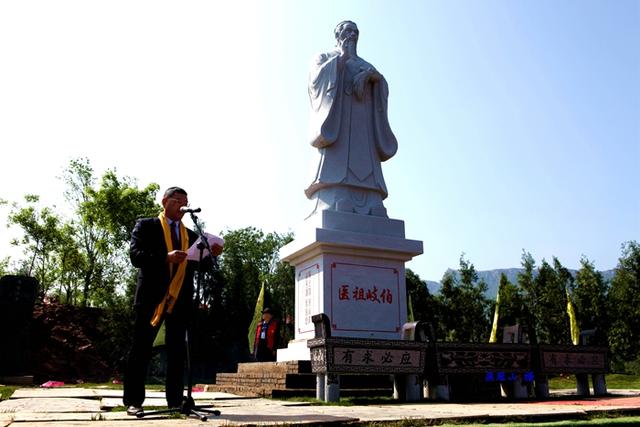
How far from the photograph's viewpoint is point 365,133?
10.9 metres

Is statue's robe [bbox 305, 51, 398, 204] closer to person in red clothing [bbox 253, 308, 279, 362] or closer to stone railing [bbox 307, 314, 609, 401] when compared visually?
person in red clothing [bbox 253, 308, 279, 362]

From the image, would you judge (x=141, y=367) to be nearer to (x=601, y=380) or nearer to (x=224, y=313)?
(x=601, y=380)

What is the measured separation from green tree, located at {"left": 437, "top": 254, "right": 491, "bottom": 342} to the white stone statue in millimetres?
20096

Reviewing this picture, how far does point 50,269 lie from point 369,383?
2718 centimetres

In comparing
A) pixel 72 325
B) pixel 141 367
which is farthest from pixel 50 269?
pixel 141 367

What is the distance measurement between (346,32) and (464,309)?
21771 millimetres

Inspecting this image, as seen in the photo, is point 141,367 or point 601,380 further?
point 601,380

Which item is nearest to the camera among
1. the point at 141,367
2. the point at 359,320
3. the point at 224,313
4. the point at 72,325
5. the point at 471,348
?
the point at 141,367

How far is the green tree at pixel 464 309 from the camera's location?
29500mm

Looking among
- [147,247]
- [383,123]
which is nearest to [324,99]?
[383,123]

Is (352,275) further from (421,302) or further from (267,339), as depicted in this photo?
(421,302)

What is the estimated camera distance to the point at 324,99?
10.7m

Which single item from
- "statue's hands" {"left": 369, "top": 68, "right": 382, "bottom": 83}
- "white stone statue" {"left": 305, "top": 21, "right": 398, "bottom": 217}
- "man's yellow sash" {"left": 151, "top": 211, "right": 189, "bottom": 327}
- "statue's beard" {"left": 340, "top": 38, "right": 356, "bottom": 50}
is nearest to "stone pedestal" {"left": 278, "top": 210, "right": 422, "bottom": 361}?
"white stone statue" {"left": 305, "top": 21, "right": 398, "bottom": 217}

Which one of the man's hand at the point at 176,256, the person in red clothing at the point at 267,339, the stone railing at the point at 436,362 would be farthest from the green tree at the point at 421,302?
the man's hand at the point at 176,256
